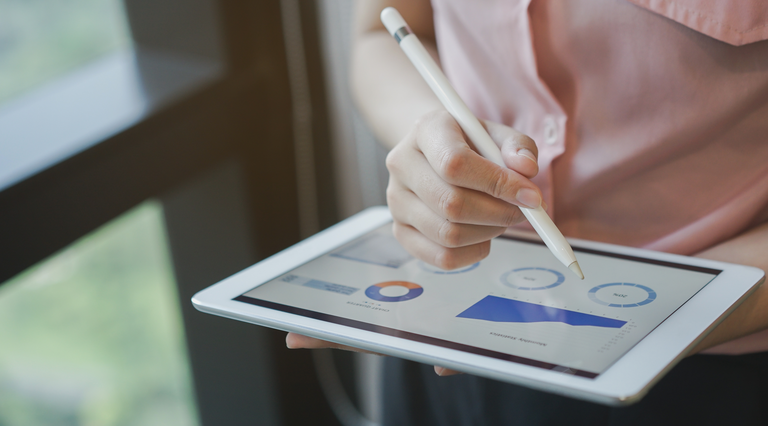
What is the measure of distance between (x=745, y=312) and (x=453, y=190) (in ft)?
0.69

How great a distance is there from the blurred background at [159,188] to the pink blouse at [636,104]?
0.37 metres

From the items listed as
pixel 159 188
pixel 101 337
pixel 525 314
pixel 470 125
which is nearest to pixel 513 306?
pixel 525 314

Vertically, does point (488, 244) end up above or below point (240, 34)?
below

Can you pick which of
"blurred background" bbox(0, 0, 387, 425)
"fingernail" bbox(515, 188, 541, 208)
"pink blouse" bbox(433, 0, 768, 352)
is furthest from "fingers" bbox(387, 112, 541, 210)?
"blurred background" bbox(0, 0, 387, 425)

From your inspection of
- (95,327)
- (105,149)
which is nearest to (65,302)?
(95,327)

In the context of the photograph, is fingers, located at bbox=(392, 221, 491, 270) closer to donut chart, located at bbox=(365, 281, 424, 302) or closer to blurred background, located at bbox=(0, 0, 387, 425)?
donut chart, located at bbox=(365, 281, 424, 302)

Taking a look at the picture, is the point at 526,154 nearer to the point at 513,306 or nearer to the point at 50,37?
the point at 513,306

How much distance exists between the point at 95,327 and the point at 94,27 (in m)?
0.35

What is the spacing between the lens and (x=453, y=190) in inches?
15.7

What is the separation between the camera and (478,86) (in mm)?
547

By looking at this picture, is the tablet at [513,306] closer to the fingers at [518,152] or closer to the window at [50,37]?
the fingers at [518,152]

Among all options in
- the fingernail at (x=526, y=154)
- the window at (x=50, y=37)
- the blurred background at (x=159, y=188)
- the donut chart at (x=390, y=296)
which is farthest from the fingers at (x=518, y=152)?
the window at (x=50, y=37)

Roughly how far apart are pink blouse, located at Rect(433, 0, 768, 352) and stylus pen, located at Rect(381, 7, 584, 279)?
0.27ft

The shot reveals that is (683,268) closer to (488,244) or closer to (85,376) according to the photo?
(488,244)
